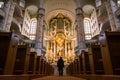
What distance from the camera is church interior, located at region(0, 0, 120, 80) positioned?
3.10 metres

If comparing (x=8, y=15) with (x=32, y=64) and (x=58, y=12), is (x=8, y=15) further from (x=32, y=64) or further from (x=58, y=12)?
(x=58, y=12)

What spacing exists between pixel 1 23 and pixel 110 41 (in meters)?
11.3

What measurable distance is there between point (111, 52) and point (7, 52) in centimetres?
284

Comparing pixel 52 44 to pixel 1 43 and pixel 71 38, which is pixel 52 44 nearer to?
pixel 71 38

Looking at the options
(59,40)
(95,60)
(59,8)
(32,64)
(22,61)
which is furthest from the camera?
(59,8)

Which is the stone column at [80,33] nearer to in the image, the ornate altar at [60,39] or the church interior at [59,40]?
the church interior at [59,40]

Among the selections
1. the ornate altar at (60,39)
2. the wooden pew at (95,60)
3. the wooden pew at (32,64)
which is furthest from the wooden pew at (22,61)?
the ornate altar at (60,39)

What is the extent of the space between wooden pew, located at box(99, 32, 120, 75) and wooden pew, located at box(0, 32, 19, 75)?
2.50m

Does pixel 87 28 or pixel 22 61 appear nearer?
pixel 22 61

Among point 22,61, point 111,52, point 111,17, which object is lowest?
point 22,61

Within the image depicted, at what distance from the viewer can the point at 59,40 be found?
2109 cm

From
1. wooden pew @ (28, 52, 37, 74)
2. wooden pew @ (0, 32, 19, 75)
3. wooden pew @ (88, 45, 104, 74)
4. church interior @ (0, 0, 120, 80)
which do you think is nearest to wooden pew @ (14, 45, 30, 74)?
church interior @ (0, 0, 120, 80)

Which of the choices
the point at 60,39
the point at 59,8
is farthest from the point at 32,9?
the point at 60,39

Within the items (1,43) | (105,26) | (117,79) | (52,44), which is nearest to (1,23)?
(1,43)
